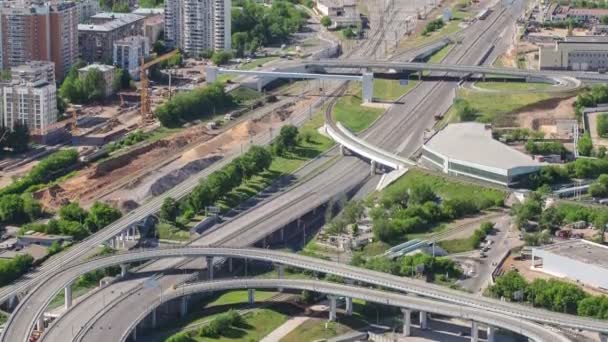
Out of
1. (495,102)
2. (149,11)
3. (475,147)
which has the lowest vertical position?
(475,147)

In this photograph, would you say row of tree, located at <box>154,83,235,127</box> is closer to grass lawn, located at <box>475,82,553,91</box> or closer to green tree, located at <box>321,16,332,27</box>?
grass lawn, located at <box>475,82,553,91</box>

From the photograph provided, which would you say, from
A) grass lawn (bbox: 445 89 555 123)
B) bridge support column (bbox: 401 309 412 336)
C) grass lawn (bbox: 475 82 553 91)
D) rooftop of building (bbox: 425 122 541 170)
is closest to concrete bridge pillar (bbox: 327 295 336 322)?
bridge support column (bbox: 401 309 412 336)

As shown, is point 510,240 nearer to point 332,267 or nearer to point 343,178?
point 332,267

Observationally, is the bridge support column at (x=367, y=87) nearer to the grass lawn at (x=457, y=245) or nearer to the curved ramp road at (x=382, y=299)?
the grass lawn at (x=457, y=245)

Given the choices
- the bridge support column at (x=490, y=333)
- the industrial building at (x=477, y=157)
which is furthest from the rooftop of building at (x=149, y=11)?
the bridge support column at (x=490, y=333)

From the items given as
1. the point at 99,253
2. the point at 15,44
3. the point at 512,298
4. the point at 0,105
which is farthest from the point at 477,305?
the point at 15,44

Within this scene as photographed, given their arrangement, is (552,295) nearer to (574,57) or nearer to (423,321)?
(423,321)

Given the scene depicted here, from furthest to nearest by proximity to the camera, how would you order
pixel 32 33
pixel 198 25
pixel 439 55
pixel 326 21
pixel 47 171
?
pixel 326 21, pixel 198 25, pixel 439 55, pixel 32 33, pixel 47 171

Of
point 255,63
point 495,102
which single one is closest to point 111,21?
point 255,63
